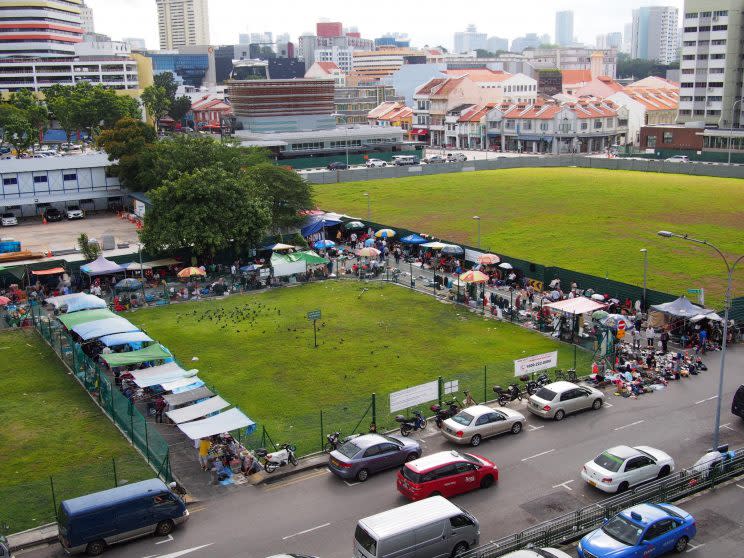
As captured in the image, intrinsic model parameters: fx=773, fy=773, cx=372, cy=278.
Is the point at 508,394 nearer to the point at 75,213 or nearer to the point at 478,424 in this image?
the point at 478,424

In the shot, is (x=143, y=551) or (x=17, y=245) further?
(x=17, y=245)

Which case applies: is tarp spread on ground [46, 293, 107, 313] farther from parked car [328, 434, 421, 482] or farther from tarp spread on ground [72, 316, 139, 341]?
parked car [328, 434, 421, 482]

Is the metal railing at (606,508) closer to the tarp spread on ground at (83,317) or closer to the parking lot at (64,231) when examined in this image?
the tarp spread on ground at (83,317)

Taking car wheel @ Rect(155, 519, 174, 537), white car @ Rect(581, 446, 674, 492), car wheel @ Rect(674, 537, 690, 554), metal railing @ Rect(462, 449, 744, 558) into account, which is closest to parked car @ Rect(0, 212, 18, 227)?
car wheel @ Rect(155, 519, 174, 537)

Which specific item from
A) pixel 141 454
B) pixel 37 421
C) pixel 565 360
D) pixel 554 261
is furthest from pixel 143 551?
pixel 554 261

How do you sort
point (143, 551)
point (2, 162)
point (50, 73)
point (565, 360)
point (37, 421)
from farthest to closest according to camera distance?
point (50, 73) < point (2, 162) < point (565, 360) < point (37, 421) < point (143, 551)

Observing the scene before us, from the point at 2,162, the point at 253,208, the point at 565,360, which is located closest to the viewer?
the point at 565,360

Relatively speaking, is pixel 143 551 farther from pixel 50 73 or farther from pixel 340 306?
pixel 50 73

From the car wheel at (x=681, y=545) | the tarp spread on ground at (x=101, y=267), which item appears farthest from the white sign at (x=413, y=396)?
the tarp spread on ground at (x=101, y=267)
